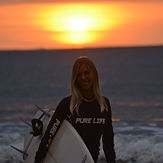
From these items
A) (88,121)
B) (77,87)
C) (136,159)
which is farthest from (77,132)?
(136,159)

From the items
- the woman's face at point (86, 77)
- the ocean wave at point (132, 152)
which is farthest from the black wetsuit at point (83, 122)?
the ocean wave at point (132, 152)

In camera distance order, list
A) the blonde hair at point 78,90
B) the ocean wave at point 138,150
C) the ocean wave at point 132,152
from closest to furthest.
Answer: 1. the blonde hair at point 78,90
2. the ocean wave at point 132,152
3. the ocean wave at point 138,150

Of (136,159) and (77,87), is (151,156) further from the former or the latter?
(77,87)

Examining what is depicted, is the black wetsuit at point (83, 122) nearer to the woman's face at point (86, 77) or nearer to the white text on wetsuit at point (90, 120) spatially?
the white text on wetsuit at point (90, 120)

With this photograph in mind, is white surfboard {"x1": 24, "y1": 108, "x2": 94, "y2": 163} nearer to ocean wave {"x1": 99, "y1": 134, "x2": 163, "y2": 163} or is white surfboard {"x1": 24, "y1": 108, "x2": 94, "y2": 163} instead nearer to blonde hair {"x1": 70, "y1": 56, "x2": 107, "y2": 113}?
blonde hair {"x1": 70, "y1": 56, "x2": 107, "y2": 113}

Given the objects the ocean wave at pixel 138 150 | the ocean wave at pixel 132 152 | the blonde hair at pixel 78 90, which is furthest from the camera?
the ocean wave at pixel 138 150

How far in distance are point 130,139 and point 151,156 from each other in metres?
1.63

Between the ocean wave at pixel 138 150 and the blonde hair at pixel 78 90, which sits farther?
the ocean wave at pixel 138 150

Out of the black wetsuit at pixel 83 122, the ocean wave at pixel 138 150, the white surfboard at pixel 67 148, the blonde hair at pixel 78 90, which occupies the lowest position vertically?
the ocean wave at pixel 138 150

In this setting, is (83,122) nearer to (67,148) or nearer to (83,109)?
(83,109)

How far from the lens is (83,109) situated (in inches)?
120

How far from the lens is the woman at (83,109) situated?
304cm

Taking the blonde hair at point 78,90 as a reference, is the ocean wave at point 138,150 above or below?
below

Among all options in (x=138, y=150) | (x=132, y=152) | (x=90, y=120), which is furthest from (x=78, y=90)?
(x=138, y=150)
